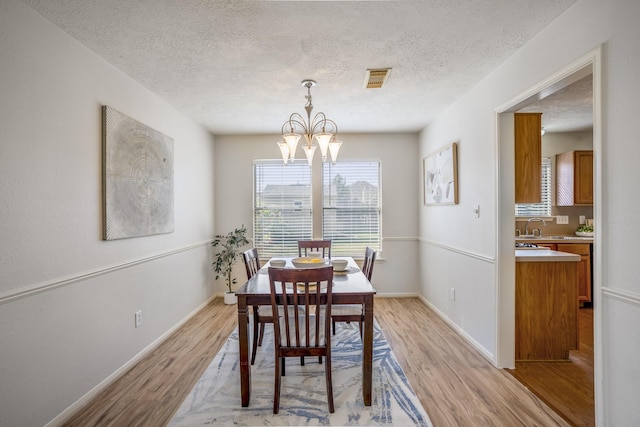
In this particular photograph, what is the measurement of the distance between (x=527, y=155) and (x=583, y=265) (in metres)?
2.64

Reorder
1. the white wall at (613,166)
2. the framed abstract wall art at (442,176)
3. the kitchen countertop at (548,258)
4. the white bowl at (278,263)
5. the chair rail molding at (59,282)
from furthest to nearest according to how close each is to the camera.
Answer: the framed abstract wall art at (442,176) → the white bowl at (278,263) → the kitchen countertop at (548,258) → the chair rail molding at (59,282) → the white wall at (613,166)

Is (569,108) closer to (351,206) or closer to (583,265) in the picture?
(583,265)

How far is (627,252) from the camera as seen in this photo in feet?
5.11

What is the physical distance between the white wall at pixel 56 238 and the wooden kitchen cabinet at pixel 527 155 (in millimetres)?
3332

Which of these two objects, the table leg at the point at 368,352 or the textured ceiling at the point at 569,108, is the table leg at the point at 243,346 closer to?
the table leg at the point at 368,352

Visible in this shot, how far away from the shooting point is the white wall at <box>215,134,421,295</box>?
4867 millimetres

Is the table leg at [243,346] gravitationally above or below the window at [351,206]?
below

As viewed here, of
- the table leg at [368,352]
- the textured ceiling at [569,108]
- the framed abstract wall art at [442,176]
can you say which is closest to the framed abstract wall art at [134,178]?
the table leg at [368,352]

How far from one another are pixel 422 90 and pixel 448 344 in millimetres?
2482

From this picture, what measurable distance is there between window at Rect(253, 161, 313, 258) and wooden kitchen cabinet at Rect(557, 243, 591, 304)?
3.50m

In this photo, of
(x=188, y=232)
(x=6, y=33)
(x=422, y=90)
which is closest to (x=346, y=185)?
(x=422, y=90)

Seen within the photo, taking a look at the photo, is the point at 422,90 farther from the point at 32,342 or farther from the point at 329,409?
the point at 32,342

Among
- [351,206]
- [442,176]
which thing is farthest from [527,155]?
[351,206]

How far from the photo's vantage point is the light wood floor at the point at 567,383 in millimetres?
2064
